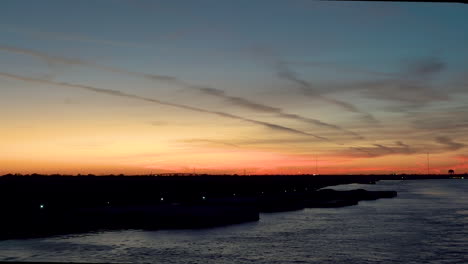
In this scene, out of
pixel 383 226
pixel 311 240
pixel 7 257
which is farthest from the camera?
pixel 383 226

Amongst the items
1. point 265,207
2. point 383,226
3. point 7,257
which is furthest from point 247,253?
point 265,207

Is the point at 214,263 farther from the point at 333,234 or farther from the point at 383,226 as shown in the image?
the point at 383,226

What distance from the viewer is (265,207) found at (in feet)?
301

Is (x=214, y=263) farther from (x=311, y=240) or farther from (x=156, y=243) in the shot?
(x=311, y=240)

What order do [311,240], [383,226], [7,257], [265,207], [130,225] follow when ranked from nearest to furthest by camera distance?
[7,257]
[311,240]
[130,225]
[383,226]
[265,207]

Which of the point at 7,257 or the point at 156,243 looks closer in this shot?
the point at 7,257

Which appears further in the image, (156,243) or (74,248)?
(156,243)

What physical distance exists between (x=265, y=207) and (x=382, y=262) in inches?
2082

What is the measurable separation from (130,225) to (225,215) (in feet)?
42.8

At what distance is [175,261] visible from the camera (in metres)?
39.0

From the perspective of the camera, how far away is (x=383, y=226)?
65.7 meters

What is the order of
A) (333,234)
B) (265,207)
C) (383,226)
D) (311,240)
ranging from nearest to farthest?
(311,240) → (333,234) → (383,226) → (265,207)

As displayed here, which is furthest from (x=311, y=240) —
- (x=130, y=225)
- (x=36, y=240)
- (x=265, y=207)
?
(x=265, y=207)

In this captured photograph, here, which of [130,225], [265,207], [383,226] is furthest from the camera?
[265,207]
